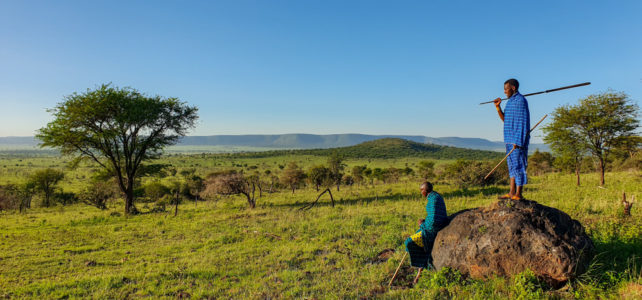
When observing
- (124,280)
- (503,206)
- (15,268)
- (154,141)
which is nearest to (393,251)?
(503,206)

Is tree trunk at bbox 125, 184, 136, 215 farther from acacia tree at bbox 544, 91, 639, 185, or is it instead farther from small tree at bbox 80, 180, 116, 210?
acacia tree at bbox 544, 91, 639, 185

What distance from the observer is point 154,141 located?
71.5ft

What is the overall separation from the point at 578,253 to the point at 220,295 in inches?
266

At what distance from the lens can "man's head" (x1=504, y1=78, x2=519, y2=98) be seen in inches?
242

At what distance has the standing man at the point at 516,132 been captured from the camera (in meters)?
5.91

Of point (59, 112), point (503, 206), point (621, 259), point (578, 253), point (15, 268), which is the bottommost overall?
point (15, 268)

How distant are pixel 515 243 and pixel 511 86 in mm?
3201

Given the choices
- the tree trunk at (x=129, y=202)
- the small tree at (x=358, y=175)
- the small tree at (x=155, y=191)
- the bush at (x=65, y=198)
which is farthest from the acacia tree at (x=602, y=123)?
the bush at (x=65, y=198)

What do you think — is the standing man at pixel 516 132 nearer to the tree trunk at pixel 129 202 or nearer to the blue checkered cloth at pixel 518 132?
the blue checkered cloth at pixel 518 132

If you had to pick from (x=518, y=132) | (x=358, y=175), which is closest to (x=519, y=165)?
(x=518, y=132)

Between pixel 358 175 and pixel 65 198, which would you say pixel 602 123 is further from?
pixel 65 198

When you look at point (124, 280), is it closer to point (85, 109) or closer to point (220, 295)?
point (220, 295)

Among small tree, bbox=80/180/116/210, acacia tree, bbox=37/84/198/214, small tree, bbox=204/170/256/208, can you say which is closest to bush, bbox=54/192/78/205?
small tree, bbox=80/180/116/210

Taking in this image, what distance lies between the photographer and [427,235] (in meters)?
6.43
